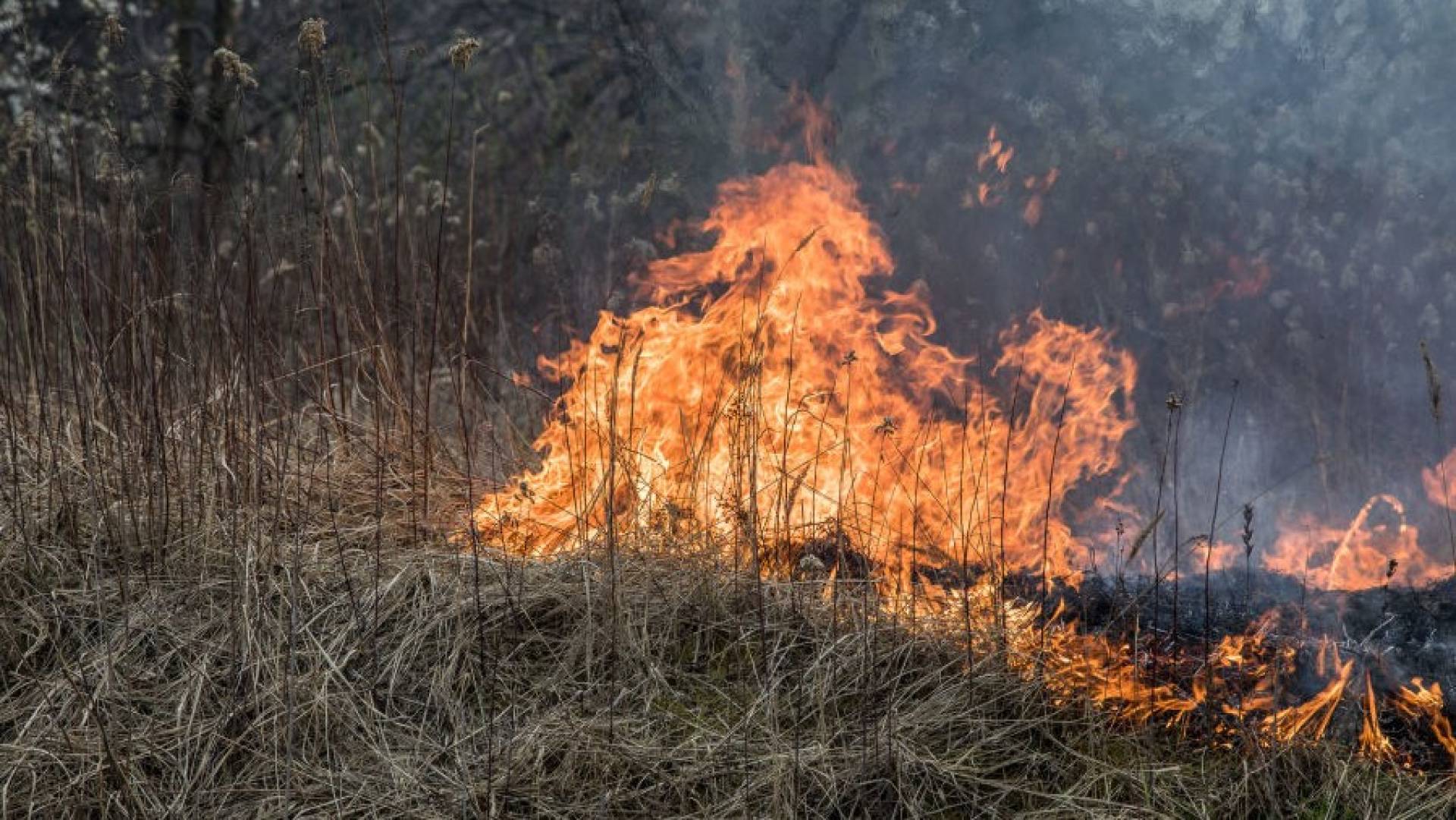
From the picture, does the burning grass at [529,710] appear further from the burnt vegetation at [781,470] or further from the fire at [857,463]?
the fire at [857,463]

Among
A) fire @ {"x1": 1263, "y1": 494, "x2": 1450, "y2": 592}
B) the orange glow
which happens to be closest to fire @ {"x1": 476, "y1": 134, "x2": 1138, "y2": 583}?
fire @ {"x1": 1263, "y1": 494, "x2": 1450, "y2": 592}

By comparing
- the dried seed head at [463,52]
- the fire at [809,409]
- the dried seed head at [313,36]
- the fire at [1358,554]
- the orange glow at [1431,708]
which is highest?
the dried seed head at [313,36]

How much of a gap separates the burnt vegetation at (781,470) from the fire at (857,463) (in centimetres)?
3

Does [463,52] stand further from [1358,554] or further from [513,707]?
[1358,554]

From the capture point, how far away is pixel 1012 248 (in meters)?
6.30

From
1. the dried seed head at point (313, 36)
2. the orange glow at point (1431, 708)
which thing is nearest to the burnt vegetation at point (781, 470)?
the orange glow at point (1431, 708)

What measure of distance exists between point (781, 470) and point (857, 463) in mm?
1207

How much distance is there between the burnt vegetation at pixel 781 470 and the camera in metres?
2.98

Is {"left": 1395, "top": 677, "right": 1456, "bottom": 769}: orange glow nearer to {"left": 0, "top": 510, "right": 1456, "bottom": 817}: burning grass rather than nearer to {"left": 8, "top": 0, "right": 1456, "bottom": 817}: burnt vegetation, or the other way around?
{"left": 8, "top": 0, "right": 1456, "bottom": 817}: burnt vegetation

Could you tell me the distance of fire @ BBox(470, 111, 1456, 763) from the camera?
3.37m

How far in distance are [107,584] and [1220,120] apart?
5.19m

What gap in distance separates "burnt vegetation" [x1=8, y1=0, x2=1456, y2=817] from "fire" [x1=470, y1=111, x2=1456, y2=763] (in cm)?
3

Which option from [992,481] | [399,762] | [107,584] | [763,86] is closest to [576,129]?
[763,86]

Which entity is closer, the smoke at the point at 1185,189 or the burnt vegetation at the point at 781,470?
the burnt vegetation at the point at 781,470
